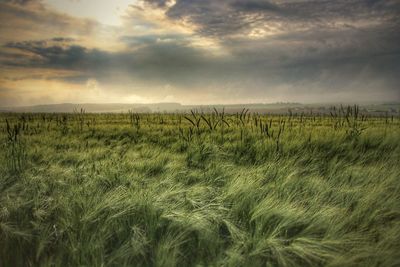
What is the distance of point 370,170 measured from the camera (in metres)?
4.14

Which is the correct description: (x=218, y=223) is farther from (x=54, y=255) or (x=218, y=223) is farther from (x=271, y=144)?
(x=271, y=144)

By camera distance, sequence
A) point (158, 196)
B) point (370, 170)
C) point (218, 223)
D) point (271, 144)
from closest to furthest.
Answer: point (218, 223), point (158, 196), point (370, 170), point (271, 144)

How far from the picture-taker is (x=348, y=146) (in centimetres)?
662

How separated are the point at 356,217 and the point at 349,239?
485 mm

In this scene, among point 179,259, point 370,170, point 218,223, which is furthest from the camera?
point 370,170

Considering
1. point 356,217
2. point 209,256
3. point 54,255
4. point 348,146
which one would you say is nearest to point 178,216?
point 209,256

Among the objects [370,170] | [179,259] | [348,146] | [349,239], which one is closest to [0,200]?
[179,259]

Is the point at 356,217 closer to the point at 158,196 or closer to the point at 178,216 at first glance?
the point at 178,216

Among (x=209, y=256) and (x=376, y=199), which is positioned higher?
(x=376, y=199)

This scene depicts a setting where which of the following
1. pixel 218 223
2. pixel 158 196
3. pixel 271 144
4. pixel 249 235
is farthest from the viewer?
pixel 271 144

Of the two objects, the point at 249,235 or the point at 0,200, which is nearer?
the point at 249,235

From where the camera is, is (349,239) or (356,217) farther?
(356,217)

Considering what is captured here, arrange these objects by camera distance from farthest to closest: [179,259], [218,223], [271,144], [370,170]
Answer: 1. [271,144]
2. [370,170]
3. [218,223]
4. [179,259]

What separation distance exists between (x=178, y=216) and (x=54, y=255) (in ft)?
3.09
